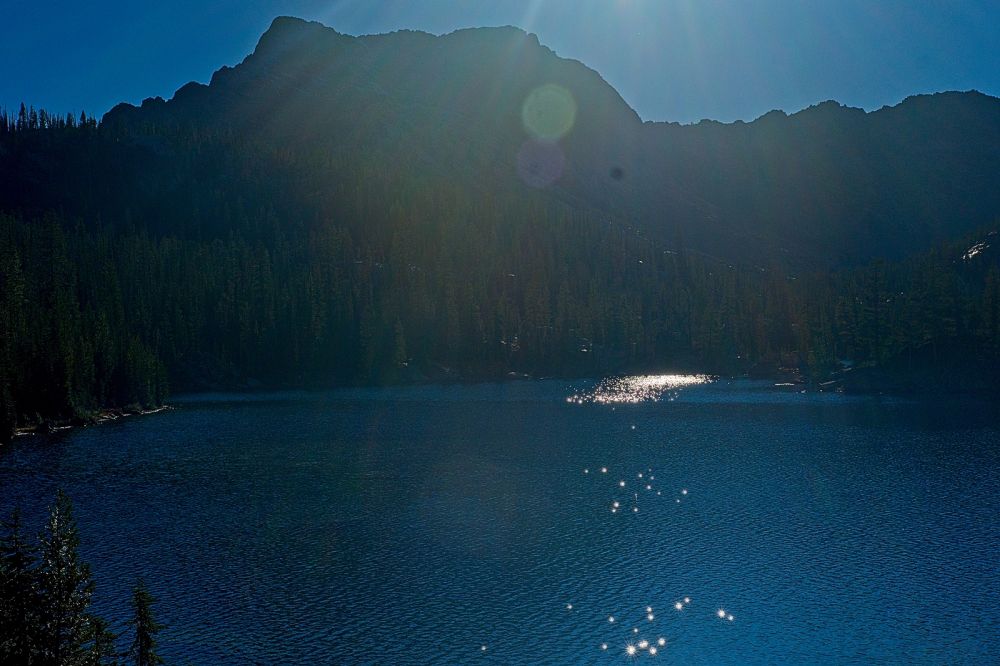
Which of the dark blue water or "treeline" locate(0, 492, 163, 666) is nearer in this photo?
"treeline" locate(0, 492, 163, 666)

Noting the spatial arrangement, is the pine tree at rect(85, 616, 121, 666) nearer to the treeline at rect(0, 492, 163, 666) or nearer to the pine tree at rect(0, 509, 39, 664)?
the treeline at rect(0, 492, 163, 666)

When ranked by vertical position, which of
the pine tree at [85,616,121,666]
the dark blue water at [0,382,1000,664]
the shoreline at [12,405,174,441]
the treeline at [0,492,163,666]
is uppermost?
the shoreline at [12,405,174,441]

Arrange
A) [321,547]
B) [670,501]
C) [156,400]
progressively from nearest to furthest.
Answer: [321,547] < [670,501] < [156,400]

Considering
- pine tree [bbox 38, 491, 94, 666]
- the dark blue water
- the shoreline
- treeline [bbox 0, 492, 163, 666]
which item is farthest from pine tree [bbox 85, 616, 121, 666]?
the shoreline

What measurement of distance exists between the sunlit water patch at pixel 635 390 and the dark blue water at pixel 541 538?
129 ft

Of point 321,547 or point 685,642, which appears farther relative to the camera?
point 321,547

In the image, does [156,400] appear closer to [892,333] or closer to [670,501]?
[670,501]

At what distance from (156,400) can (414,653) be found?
120 meters

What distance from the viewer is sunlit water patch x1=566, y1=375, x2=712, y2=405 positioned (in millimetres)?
146000

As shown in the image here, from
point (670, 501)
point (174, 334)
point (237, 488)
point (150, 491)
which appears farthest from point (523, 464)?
point (174, 334)

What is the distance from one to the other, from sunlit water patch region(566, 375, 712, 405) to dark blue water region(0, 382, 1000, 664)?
129ft

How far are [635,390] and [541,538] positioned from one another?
11180 centimetres

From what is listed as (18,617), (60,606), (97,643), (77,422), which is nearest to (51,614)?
(60,606)

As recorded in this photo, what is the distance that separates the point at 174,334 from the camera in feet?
596
